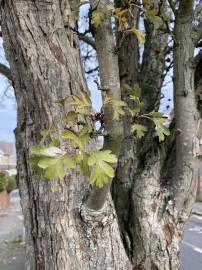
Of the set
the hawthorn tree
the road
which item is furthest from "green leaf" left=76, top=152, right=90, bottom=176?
the road

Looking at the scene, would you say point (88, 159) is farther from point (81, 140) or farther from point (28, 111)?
point (28, 111)

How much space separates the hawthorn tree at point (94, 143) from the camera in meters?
1.90

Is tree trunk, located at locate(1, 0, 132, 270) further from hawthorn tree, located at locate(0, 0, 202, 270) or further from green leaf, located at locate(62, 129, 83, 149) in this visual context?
green leaf, located at locate(62, 129, 83, 149)

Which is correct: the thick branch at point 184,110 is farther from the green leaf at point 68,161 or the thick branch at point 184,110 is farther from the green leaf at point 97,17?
the green leaf at point 68,161

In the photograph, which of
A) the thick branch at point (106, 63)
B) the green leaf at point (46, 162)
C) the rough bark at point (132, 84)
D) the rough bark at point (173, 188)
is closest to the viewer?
the green leaf at point (46, 162)

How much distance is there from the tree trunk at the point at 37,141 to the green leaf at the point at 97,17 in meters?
0.31

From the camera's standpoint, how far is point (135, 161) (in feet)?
10.8

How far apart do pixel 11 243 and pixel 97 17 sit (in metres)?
11.3

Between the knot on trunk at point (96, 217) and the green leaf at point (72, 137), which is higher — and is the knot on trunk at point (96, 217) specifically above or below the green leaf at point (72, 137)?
below

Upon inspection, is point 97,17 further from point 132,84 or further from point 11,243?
point 11,243

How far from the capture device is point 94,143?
2500mm

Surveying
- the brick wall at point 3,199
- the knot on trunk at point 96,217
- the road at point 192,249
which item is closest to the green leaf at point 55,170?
the knot on trunk at point 96,217

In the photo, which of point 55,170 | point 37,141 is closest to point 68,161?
point 55,170

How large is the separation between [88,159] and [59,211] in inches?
37.4
